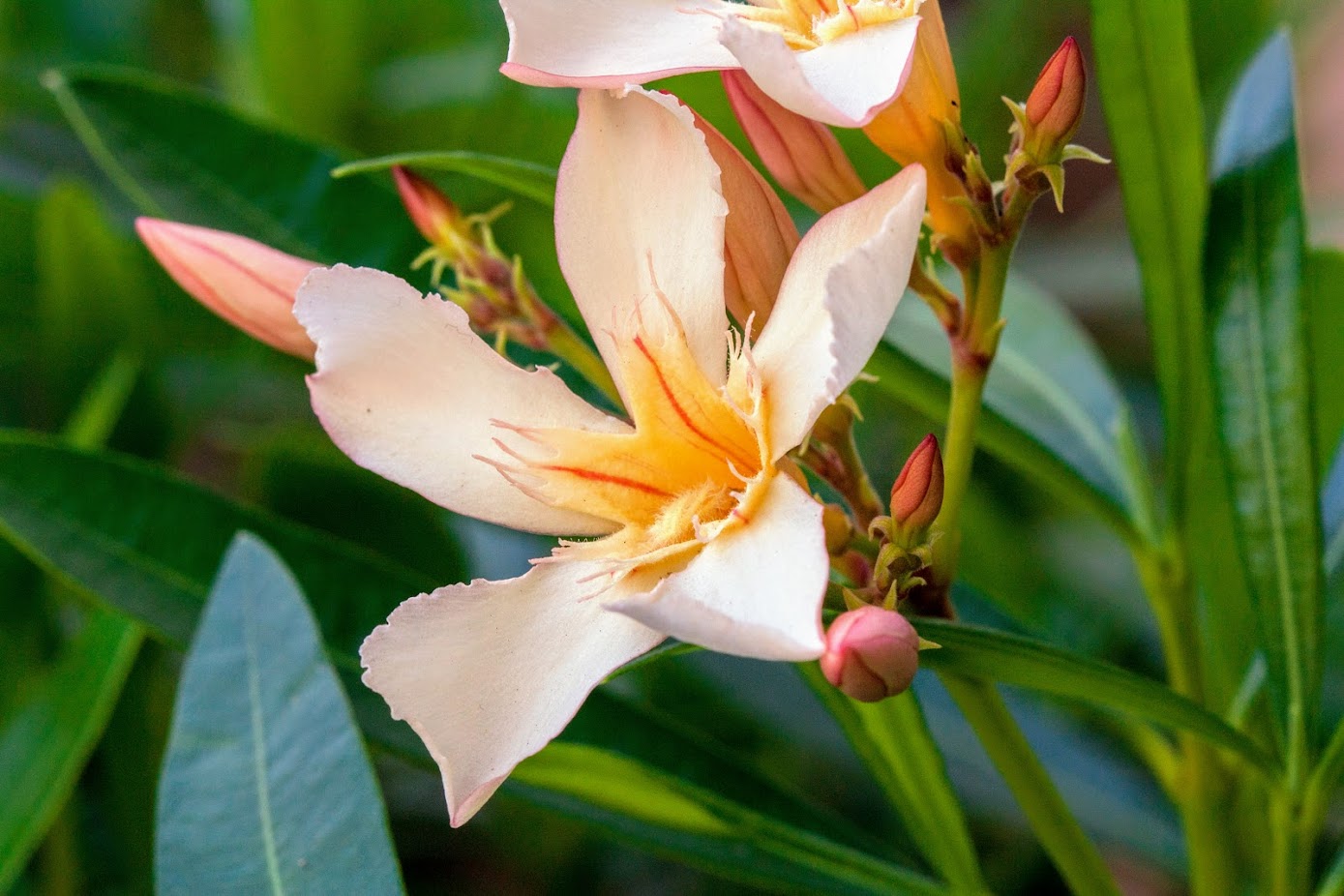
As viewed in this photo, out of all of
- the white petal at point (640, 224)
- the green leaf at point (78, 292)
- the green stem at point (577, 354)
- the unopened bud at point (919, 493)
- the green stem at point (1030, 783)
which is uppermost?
the white petal at point (640, 224)

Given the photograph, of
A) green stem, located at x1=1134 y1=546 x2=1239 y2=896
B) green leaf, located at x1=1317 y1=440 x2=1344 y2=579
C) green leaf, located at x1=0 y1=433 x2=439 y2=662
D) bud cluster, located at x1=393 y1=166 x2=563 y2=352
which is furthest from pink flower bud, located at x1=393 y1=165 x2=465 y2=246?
green leaf, located at x1=1317 y1=440 x2=1344 y2=579

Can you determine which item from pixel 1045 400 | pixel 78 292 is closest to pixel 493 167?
pixel 1045 400

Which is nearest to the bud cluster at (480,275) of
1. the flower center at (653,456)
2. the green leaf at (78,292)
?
the flower center at (653,456)

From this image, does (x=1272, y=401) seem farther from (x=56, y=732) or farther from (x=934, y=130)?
(x=56, y=732)

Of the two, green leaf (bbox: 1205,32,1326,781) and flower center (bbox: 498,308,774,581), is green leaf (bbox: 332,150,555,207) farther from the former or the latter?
green leaf (bbox: 1205,32,1326,781)

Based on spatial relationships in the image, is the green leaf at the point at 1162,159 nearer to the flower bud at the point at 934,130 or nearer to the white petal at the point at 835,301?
the flower bud at the point at 934,130

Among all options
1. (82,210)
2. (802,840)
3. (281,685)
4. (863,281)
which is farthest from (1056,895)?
(82,210)
